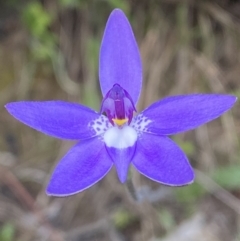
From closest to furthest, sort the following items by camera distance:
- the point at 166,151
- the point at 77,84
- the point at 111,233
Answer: the point at 166,151, the point at 111,233, the point at 77,84

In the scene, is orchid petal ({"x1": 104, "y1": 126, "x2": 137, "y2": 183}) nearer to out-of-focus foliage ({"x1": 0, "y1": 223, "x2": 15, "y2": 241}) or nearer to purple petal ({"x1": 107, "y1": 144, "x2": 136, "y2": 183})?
purple petal ({"x1": 107, "y1": 144, "x2": 136, "y2": 183})

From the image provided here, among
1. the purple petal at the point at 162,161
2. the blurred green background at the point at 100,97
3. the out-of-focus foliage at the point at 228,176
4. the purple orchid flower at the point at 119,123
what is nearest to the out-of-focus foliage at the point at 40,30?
the blurred green background at the point at 100,97

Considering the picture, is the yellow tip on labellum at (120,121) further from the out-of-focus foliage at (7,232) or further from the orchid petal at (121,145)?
the out-of-focus foliage at (7,232)

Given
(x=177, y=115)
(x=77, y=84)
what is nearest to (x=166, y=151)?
(x=177, y=115)

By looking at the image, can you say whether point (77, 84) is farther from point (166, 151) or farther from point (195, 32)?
point (166, 151)

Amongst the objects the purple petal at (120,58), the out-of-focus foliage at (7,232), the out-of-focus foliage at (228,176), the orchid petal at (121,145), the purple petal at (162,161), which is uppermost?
the purple petal at (120,58)

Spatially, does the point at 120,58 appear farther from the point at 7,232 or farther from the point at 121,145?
the point at 7,232
